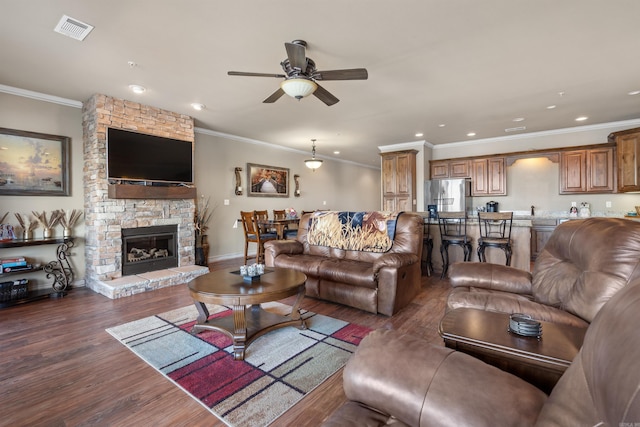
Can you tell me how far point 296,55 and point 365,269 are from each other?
6.90ft

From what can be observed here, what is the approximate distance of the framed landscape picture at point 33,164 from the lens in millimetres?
3691

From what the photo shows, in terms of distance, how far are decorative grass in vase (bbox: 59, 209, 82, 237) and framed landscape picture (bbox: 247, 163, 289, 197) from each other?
3090 mm

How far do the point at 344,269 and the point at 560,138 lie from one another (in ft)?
18.8

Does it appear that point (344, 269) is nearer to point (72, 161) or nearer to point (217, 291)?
point (217, 291)

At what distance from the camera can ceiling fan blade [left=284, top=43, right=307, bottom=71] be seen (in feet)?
7.76

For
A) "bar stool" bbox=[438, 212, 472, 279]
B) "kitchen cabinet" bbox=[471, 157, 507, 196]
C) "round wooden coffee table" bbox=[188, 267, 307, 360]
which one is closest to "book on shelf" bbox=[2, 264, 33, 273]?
"round wooden coffee table" bbox=[188, 267, 307, 360]

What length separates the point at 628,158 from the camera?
16.4 ft

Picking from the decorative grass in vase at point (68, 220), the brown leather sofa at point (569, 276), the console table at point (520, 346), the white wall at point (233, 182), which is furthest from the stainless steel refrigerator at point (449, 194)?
the decorative grass in vase at point (68, 220)

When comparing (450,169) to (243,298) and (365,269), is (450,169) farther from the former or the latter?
(243,298)

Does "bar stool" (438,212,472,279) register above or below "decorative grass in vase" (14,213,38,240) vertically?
below

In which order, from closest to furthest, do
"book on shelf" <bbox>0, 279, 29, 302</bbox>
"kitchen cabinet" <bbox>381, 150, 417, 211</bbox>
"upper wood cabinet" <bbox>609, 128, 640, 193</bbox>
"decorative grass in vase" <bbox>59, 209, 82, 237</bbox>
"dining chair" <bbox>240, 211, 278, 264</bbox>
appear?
1. "book on shelf" <bbox>0, 279, 29, 302</bbox>
2. "decorative grass in vase" <bbox>59, 209, 82, 237</bbox>
3. "upper wood cabinet" <bbox>609, 128, 640, 193</bbox>
4. "dining chair" <bbox>240, 211, 278, 264</bbox>
5. "kitchen cabinet" <bbox>381, 150, 417, 211</bbox>

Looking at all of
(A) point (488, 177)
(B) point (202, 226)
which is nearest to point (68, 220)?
(B) point (202, 226)

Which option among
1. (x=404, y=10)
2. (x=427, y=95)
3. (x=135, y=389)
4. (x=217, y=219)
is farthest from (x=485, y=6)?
(x=217, y=219)

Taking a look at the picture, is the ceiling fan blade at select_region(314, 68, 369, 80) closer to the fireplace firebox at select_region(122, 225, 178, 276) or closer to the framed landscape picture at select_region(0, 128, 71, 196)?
the fireplace firebox at select_region(122, 225, 178, 276)
